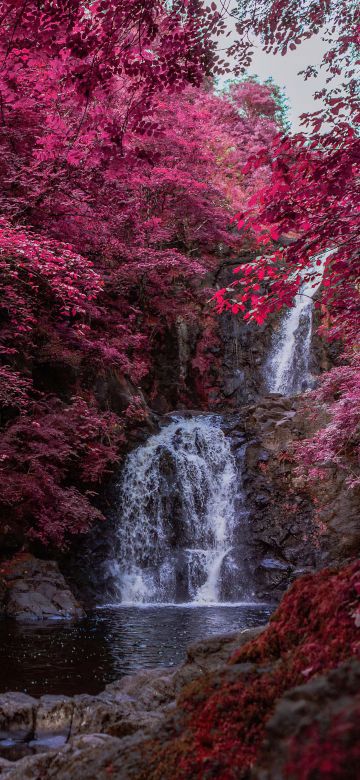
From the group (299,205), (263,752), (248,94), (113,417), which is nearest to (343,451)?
(113,417)

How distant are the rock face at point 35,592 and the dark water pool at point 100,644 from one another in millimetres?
405

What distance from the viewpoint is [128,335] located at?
15281 mm

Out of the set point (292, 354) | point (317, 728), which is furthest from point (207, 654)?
point (292, 354)

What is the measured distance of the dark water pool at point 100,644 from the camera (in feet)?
19.2

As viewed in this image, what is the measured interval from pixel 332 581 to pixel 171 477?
36.9 ft

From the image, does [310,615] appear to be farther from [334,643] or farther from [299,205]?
[299,205]

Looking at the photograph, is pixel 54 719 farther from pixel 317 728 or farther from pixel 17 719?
pixel 317 728

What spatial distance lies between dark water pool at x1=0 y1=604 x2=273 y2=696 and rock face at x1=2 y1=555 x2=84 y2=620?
40 cm

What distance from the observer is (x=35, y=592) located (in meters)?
9.49

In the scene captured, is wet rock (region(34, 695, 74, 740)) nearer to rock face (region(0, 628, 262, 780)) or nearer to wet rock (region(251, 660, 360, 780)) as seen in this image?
rock face (region(0, 628, 262, 780))

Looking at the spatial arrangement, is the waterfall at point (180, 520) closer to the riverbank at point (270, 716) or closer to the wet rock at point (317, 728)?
the riverbank at point (270, 716)

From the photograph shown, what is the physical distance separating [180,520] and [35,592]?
170 inches

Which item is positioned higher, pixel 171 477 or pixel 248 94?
pixel 248 94

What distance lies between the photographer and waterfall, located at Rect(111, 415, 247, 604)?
1164 cm
